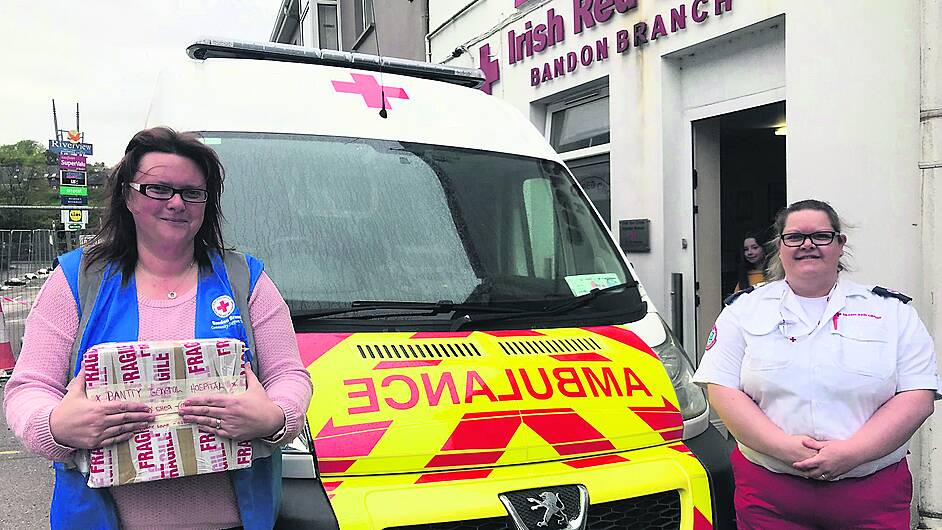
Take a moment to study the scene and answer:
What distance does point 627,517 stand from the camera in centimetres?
249

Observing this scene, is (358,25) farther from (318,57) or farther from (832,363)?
(832,363)

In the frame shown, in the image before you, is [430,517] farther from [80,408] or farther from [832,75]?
[832,75]

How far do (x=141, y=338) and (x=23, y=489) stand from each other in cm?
421

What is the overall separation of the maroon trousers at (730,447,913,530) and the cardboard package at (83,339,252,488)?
1683 mm

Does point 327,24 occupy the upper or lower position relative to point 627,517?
upper

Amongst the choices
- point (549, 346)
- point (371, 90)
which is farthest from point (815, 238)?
point (371, 90)

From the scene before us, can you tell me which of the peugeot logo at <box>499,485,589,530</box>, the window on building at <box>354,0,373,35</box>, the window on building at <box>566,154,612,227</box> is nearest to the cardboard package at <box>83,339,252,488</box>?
the peugeot logo at <box>499,485,589,530</box>

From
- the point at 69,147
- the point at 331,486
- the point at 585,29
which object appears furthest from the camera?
the point at 69,147

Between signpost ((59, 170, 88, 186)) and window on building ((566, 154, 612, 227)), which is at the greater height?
signpost ((59, 170, 88, 186))

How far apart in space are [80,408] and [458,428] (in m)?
1.12

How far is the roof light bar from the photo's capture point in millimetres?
3861

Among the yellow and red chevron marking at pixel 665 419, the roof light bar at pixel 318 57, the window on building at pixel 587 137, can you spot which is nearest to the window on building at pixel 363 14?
the window on building at pixel 587 137

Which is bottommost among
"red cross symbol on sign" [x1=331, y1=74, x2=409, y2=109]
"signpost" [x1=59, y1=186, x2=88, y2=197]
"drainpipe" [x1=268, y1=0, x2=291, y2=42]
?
"red cross symbol on sign" [x1=331, y1=74, x2=409, y2=109]

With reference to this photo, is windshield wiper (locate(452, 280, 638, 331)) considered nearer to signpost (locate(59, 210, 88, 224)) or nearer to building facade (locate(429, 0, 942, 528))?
building facade (locate(429, 0, 942, 528))
